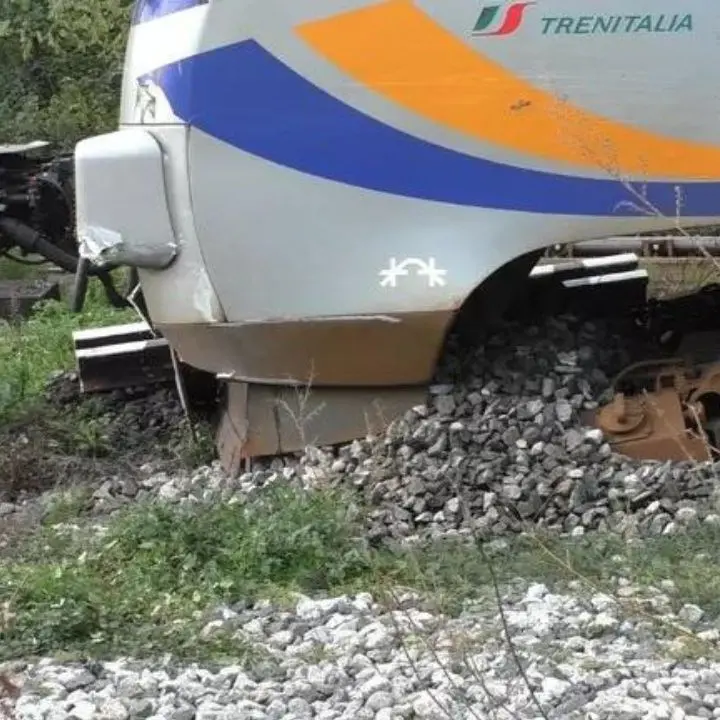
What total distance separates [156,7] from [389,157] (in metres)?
1.26

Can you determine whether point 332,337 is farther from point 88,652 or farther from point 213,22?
point 88,652

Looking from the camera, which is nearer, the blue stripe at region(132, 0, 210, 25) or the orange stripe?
the orange stripe

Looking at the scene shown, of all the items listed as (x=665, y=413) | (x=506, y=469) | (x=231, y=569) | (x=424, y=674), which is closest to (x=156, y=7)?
(x=506, y=469)

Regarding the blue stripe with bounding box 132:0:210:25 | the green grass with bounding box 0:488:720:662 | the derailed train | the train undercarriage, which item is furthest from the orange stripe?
the green grass with bounding box 0:488:720:662

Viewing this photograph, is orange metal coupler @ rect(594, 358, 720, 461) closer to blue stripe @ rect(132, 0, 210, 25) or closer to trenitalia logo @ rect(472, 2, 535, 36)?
trenitalia logo @ rect(472, 2, 535, 36)

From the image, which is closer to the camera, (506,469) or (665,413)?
(506,469)

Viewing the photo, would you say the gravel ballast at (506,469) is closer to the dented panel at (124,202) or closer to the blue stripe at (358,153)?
the blue stripe at (358,153)

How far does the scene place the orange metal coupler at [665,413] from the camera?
20.0ft

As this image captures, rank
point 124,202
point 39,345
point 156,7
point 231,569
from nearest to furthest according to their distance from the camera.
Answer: point 231,569
point 124,202
point 156,7
point 39,345

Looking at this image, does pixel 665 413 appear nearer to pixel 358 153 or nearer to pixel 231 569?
pixel 358 153

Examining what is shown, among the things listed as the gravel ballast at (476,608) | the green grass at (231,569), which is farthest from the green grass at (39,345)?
the green grass at (231,569)

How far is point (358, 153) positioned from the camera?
5.82 meters

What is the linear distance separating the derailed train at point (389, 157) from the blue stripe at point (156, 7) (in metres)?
0.02

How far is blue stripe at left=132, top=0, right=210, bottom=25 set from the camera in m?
6.04
